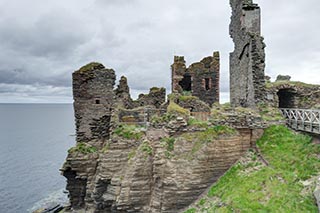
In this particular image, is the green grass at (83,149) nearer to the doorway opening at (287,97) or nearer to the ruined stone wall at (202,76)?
the ruined stone wall at (202,76)

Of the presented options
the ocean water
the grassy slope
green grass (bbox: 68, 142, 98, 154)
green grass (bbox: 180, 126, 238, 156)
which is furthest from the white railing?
the ocean water

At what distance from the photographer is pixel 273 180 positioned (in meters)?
15.4

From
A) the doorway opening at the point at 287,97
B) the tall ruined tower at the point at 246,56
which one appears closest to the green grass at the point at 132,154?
the tall ruined tower at the point at 246,56

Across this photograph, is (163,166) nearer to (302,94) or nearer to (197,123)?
(197,123)

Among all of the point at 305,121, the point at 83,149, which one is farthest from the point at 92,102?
the point at 305,121

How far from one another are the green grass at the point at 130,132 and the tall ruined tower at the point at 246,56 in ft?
32.0

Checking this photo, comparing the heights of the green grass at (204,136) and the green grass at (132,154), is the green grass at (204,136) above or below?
above

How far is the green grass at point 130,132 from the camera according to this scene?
19578 millimetres

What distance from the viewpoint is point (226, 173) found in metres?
18.5

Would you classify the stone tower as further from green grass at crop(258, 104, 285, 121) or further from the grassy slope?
green grass at crop(258, 104, 285, 121)

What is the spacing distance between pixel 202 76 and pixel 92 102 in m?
13.6

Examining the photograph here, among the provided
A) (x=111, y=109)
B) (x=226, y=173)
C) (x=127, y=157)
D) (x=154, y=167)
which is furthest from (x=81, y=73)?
(x=226, y=173)

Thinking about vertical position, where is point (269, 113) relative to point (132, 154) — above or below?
above

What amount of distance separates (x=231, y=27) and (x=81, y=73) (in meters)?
16.2
